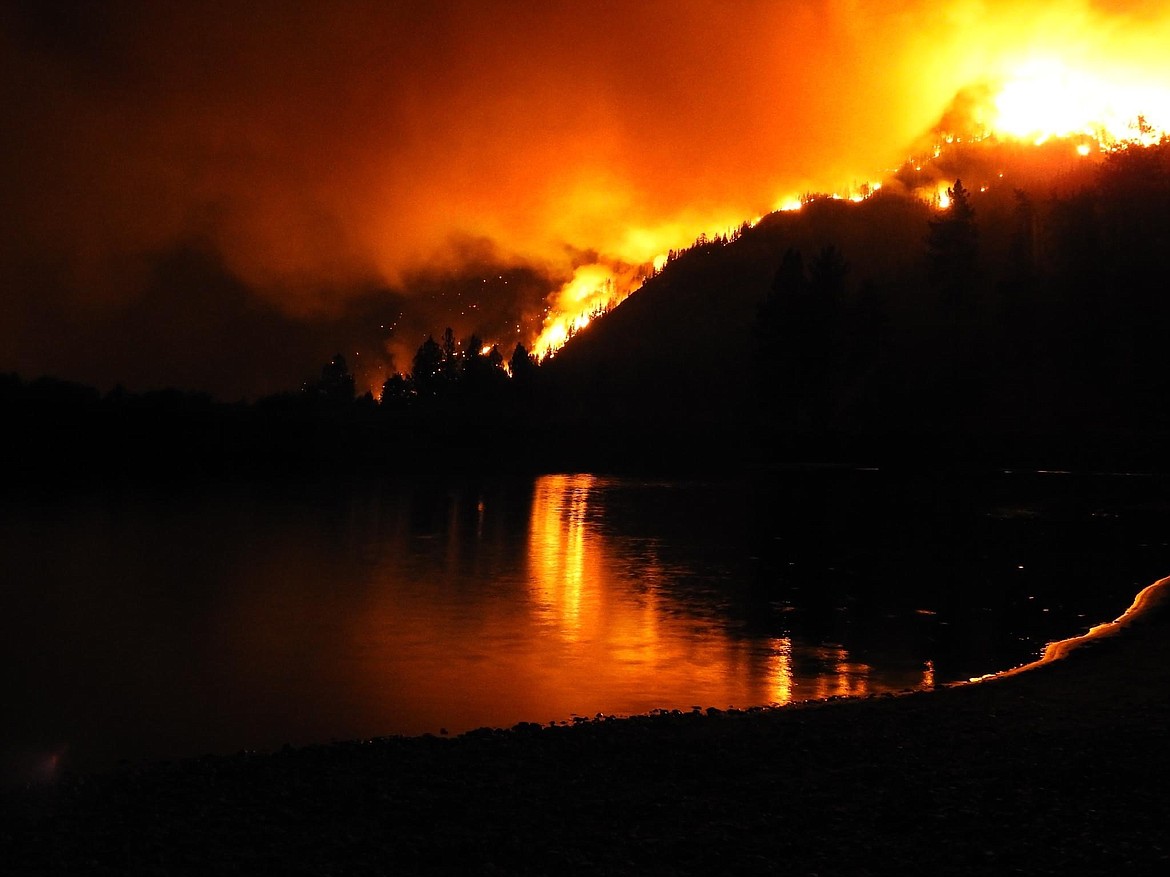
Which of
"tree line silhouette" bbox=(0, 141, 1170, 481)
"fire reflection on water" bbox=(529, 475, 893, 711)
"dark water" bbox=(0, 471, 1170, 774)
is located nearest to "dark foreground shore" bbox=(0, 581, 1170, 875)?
"fire reflection on water" bbox=(529, 475, 893, 711)

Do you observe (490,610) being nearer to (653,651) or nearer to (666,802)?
(653,651)

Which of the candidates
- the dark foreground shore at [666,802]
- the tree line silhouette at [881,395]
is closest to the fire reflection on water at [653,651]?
the dark foreground shore at [666,802]

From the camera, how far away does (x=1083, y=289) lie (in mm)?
146500

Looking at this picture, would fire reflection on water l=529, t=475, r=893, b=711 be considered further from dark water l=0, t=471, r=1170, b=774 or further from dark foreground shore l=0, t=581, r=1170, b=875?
dark foreground shore l=0, t=581, r=1170, b=875

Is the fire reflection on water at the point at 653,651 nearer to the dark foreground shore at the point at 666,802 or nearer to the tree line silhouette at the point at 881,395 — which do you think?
the dark foreground shore at the point at 666,802

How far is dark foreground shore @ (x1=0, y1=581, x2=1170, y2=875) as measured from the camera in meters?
11.0

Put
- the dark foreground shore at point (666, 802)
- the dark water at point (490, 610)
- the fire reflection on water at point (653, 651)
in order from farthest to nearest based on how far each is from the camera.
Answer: the fire reflection on water at point (653, 651) < the dark water at point (490, 610) < the dark foreground shore at point (666, 802)

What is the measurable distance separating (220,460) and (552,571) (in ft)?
278

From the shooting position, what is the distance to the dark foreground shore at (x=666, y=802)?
1105 centimetres

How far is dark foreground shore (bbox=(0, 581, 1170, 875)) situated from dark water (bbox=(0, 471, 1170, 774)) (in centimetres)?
394

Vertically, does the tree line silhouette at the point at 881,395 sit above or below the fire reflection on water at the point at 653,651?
above

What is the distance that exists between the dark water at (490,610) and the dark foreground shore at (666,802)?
3.94 m

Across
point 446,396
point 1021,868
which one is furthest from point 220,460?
point 1021,868

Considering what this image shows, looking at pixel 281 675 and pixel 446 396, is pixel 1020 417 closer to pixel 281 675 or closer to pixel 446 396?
pixel 446 396
